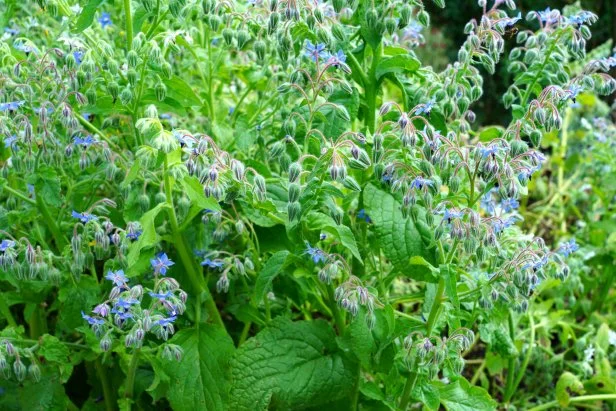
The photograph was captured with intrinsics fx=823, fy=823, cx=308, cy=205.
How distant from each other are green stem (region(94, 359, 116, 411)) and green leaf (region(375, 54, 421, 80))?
3.20ft

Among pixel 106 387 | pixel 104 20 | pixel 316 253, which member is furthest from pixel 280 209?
pixel 104 20

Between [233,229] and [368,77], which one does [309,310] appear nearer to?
[233,229]

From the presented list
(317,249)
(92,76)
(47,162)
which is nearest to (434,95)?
(317,249)

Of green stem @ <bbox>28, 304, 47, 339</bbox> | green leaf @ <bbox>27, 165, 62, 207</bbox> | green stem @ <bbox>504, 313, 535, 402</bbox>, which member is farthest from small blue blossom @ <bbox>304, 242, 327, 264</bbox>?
green stem @ <bbox>504, 313, 535, 402</bbox>

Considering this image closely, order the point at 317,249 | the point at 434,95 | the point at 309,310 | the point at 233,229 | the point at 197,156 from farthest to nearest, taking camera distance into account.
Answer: the point at 309,310, the point at 233,229, the point at 434,95, the point at 317,249, the point at 197,156

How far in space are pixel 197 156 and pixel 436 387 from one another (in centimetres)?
75

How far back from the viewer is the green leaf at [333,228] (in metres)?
1.58

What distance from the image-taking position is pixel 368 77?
1831 millimetres

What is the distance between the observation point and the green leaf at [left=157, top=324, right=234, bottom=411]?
1802 mm

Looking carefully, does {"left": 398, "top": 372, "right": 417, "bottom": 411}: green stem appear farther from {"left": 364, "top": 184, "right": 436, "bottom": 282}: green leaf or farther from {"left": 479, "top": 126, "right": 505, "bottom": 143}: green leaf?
{"left": 479, "top": 126, "right": 505, "bottom": 143}: green leaf

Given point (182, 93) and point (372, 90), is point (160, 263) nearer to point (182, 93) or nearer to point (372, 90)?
point (182, 93)

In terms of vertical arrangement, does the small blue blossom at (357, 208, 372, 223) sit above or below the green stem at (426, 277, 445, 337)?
above

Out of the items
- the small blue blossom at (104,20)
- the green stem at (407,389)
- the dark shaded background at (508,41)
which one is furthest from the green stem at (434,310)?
the dark shaded background at (508,41)

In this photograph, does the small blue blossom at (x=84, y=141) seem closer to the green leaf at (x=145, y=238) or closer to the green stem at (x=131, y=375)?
the green leaf at (x=145, y=238)
